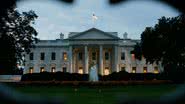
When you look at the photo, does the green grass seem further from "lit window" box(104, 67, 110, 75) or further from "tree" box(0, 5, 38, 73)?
"lit window" box(104, 67, 110, 75)

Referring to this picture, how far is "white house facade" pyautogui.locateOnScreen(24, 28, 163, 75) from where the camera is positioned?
87.2m

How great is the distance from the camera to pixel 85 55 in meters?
87.9

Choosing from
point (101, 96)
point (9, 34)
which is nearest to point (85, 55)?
point (101, 96)

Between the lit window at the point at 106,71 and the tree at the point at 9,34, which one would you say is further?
the lit window at the point at 106,71

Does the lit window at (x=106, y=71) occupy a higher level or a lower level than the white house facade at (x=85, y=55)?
lower

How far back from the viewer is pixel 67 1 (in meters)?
0.92

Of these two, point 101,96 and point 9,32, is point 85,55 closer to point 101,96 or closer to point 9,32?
point 101,96

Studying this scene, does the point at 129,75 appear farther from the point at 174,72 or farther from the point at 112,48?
the point at 112,48

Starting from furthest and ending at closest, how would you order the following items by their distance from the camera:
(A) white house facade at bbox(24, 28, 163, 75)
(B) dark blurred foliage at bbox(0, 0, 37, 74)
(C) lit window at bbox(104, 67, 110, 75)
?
(C) lit window at bbox(104, 67, 110, 75) → (A) white house facade at bbox(24, 28, 163, 75) → (B) dark blurred foliage at bbox(0, 0, 37, 74)

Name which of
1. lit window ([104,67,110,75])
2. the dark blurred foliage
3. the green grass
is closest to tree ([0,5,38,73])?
the dark blurred foliage

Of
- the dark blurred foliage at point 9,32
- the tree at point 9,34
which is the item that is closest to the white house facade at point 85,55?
the tree at point 9,34

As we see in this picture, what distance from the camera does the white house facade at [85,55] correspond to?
87.2 metres

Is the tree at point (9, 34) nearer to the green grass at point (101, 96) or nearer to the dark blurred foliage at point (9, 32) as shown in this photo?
the dark blurred foliage at point (9, 32)

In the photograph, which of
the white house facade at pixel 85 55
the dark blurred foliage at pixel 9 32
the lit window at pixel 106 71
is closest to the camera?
the dark blurred foliage at pixel 9 32
